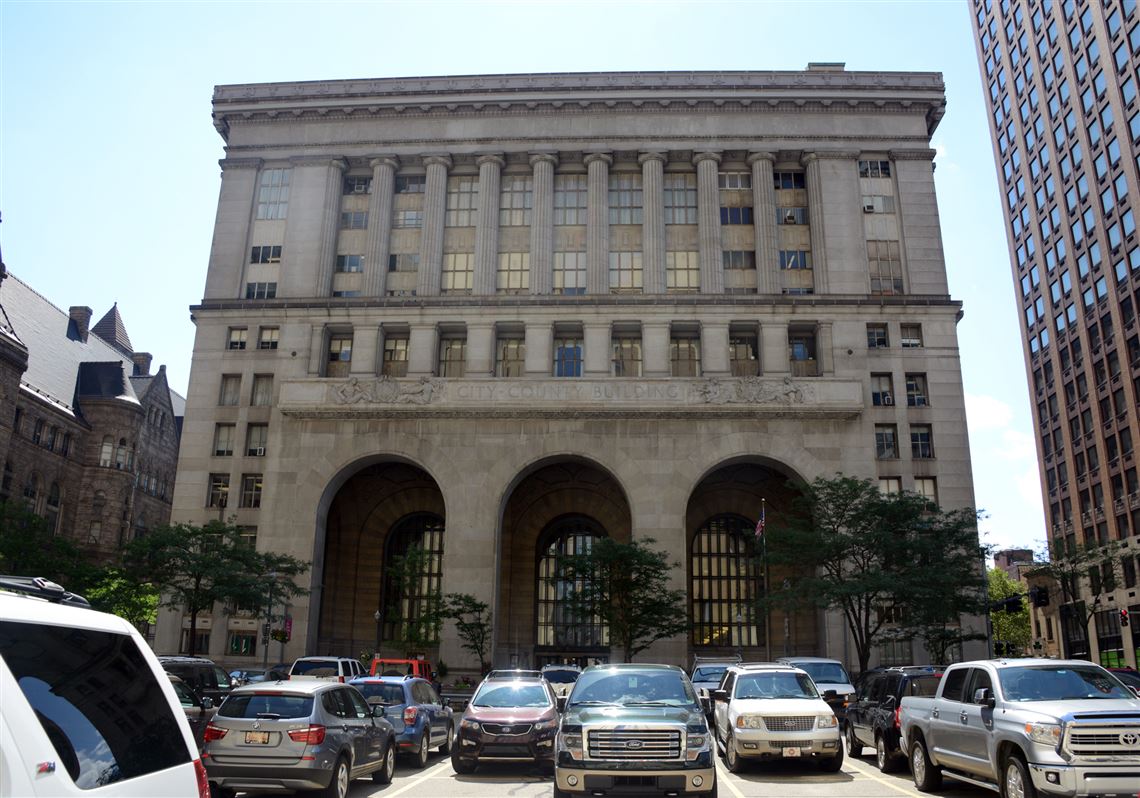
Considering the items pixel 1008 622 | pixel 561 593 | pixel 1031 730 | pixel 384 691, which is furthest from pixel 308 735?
pixel 1008 622

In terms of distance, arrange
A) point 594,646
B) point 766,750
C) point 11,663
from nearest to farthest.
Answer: point 11,663 < point 766,750 < point 594,646

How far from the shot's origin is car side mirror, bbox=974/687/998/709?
42.5ft

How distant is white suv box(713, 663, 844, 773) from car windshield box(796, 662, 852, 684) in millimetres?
7172

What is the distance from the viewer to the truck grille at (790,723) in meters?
16.9

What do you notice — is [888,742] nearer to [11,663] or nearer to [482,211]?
[11,663]

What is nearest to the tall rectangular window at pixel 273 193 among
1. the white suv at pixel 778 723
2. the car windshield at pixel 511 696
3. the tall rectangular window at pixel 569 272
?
the tall rectangular window at pixel 569 272

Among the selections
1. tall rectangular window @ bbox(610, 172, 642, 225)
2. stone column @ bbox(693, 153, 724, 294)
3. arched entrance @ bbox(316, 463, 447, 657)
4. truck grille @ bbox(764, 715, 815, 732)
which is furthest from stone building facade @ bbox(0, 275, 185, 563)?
truck grille @ bbox(764, 715, 815, 732)

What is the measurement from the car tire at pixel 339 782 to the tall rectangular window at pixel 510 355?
37634mm

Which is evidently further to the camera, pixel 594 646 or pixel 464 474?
pixel 594 646

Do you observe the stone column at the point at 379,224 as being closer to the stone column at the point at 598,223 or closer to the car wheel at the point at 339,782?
the stone column at the point at 598,223

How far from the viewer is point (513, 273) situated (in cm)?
5331

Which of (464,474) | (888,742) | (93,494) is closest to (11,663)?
(888,742)

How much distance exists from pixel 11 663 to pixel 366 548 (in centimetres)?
5039

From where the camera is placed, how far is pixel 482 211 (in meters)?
53.8
